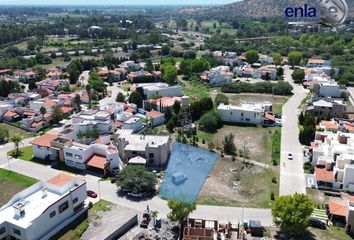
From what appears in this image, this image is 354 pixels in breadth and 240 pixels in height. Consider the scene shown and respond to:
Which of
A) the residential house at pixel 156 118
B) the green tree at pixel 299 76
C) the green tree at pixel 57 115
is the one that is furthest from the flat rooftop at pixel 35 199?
the green tree at pixel 299 76

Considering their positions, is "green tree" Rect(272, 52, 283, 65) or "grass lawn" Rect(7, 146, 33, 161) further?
"green tree" Rect(272, 52, 283, 65)

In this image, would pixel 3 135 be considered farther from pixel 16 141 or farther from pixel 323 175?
pixel 323 175

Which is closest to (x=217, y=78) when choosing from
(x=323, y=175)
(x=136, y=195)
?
(x=323, y=175)

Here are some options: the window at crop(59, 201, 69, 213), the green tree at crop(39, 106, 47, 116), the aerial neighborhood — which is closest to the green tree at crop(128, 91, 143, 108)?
the aerial neighborhood

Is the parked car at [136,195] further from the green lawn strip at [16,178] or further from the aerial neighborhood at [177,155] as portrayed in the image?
the green lawn strip at [16,178]

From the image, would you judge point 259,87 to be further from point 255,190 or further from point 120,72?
point 255,190

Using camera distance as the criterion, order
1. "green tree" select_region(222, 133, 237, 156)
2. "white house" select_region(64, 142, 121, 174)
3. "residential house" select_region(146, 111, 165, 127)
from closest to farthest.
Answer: "white house" select_region(64, 142, 121, 174)
"green tree" select_region(222, 133, 237, 156)
"residential house" select_region(146, 111, 165, 127)

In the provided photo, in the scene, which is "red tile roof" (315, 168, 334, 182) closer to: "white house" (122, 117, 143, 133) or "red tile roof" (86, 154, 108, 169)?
"red tile roof" (86, 154, 108, 169)
